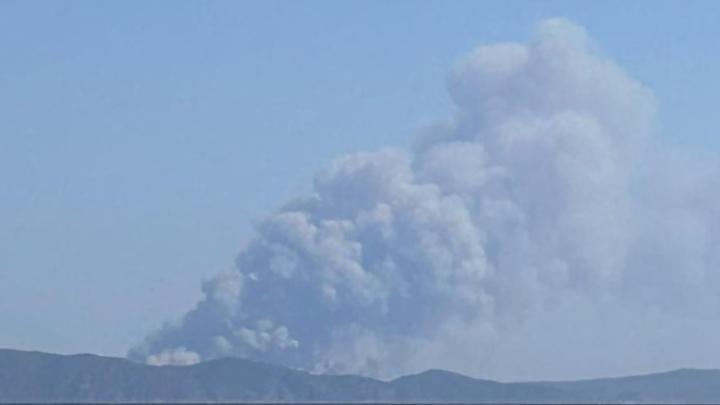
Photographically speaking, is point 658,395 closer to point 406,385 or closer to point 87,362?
point 406,385

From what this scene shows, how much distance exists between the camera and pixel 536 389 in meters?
168

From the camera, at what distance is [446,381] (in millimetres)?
167500

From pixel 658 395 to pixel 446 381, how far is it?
27793 millimetres

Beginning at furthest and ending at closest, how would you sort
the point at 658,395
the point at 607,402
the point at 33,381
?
the point at 658,395 → the point at 607,402 → the point at 33,381

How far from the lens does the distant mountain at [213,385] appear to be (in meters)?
145

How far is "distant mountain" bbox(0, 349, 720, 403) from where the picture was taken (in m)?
145

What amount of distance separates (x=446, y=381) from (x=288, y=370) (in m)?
25.2

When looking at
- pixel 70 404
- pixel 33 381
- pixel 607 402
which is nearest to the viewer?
pixel 70 404

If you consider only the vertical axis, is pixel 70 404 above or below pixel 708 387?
below

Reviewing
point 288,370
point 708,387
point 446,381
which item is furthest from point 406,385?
point 708,387

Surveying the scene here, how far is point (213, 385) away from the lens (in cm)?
14500

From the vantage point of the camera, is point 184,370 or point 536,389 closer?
point 184,370

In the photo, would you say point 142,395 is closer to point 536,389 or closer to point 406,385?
point 406,385

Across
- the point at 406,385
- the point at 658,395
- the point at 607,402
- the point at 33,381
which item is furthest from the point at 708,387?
the point at 33,381
